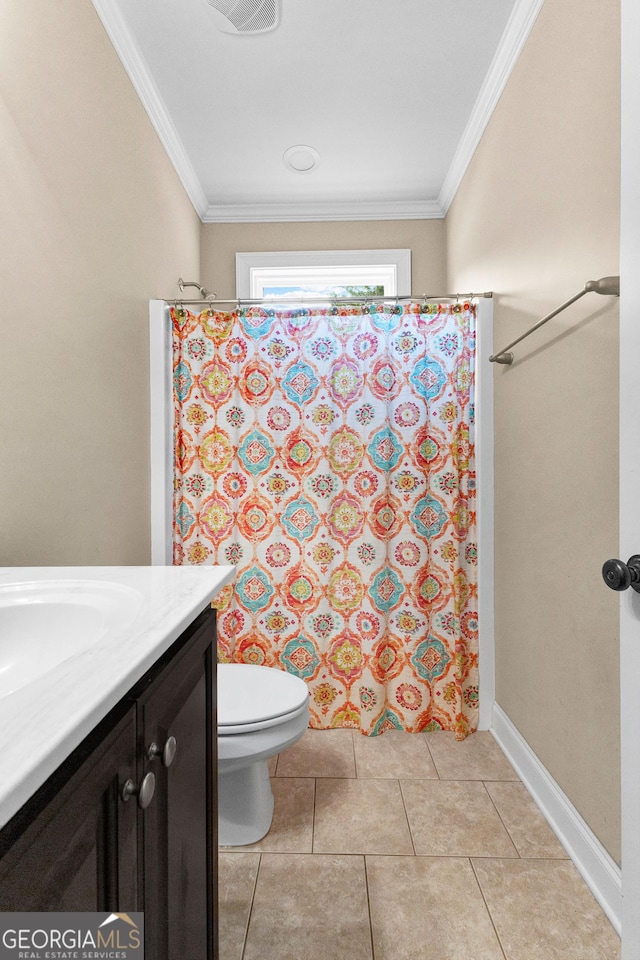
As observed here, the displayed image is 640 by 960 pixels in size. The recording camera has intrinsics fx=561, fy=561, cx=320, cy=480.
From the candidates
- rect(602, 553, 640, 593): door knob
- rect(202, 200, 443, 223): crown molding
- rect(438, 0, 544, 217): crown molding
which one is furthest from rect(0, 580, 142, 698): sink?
rect(202, 200, 443, 223): crown molding

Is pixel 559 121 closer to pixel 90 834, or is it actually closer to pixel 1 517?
pixel 1 517

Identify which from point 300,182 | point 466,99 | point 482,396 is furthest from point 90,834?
point 300,182

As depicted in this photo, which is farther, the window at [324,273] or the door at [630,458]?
the window at [324,273]

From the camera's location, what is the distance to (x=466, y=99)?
2295 millimetres

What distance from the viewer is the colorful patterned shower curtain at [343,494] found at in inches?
87.1

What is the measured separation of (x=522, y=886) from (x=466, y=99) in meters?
2.72

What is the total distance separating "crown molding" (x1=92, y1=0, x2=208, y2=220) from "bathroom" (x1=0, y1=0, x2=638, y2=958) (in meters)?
0.06

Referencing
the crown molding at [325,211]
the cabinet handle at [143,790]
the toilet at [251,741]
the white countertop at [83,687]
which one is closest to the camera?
the white countertop at [83,687]

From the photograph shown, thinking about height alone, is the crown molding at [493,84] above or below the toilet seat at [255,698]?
above

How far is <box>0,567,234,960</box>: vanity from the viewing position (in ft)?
1.40

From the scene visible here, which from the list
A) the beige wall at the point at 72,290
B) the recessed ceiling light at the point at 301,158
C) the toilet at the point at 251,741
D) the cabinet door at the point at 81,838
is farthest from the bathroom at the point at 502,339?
the cabinet door at the point at 81,838

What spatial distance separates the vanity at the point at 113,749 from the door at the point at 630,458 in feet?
2.10

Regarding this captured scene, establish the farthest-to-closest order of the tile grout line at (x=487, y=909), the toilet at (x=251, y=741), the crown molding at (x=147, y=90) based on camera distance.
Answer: the crown molding at (x=147, y=90)
the toilet at (x=251, y=741)
the tile grout line at (x=487, y=909)

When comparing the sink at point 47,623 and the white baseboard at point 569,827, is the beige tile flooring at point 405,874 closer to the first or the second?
the white baseboard at point 569,827
